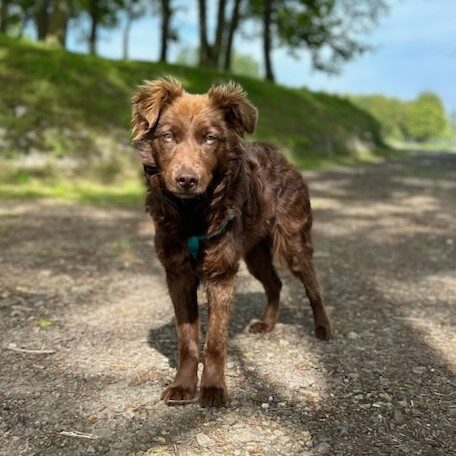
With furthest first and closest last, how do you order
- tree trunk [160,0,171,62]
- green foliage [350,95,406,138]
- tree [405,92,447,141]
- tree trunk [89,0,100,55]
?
tree [405,92,447,141] < green foliage [350,95,406,138] < tree trunk [89,0,100,55] < tree trunk [160,0,171,62]

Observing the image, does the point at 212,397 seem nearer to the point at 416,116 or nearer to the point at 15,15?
the point at 15,15

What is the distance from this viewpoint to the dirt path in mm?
3326

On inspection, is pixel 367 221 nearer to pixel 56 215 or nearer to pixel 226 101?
pixel 56 215

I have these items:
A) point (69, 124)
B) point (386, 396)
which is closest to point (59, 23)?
point (69, 124)

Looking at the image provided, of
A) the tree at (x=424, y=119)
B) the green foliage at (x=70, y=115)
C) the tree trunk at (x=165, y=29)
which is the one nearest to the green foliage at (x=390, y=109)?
the tree at (x=424, y=119)

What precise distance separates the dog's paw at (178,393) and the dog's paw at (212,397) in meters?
0.09

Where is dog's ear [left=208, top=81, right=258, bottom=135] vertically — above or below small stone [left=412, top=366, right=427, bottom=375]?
above

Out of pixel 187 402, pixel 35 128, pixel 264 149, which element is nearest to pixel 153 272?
pixel 264 149

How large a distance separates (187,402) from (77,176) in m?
10.3

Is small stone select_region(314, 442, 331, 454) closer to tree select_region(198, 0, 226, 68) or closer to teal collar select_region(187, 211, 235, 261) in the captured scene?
teal collar select_region(187, 211, 235, 261)

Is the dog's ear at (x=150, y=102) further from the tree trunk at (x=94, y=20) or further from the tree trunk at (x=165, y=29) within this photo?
the tree trunk at (x=94, y=20)

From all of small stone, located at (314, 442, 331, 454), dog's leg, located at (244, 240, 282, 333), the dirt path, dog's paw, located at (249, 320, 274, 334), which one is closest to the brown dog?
the dirt path

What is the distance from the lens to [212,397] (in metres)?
3.67

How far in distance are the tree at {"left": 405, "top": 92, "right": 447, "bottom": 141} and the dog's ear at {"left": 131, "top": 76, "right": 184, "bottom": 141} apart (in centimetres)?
13955
